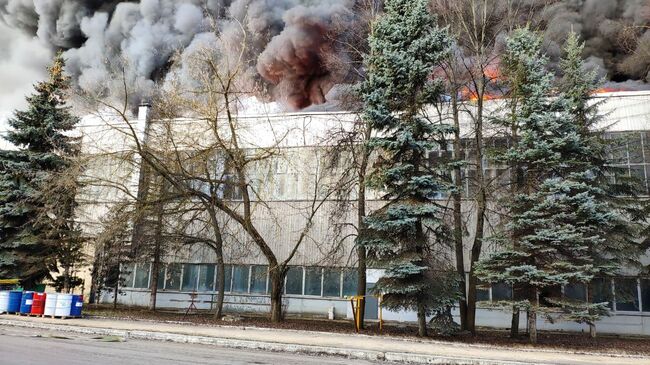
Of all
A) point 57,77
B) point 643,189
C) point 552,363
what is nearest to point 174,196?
point 57,77

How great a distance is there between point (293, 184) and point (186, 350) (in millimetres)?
15198

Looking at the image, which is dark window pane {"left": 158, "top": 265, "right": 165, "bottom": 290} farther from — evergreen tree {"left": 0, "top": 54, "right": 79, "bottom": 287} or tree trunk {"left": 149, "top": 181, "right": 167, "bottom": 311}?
evergreen tree {"left": 0, "top": 54, "right": 79, "bottom": 287}

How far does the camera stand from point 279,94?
41.9 m

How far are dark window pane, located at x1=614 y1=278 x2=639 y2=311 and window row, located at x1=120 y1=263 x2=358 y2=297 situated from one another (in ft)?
36.9

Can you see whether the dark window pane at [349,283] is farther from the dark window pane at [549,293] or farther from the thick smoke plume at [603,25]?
the thick smoke plume at [603,25]

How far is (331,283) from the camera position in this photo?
24.1 meters

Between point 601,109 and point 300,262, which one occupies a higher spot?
point 601,109

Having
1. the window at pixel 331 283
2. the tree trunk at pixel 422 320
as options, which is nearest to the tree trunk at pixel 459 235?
the tree trunk at pixel 422 320

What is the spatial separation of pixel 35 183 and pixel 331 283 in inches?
579

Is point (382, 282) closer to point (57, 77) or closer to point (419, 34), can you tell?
point (419, 34)

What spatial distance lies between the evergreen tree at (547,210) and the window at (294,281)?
12064 millimetres

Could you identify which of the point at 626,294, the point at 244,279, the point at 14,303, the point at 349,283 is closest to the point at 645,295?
the point at 626,294

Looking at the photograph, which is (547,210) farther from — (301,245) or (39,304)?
(39,304)

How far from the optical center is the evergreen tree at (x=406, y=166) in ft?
44.8
